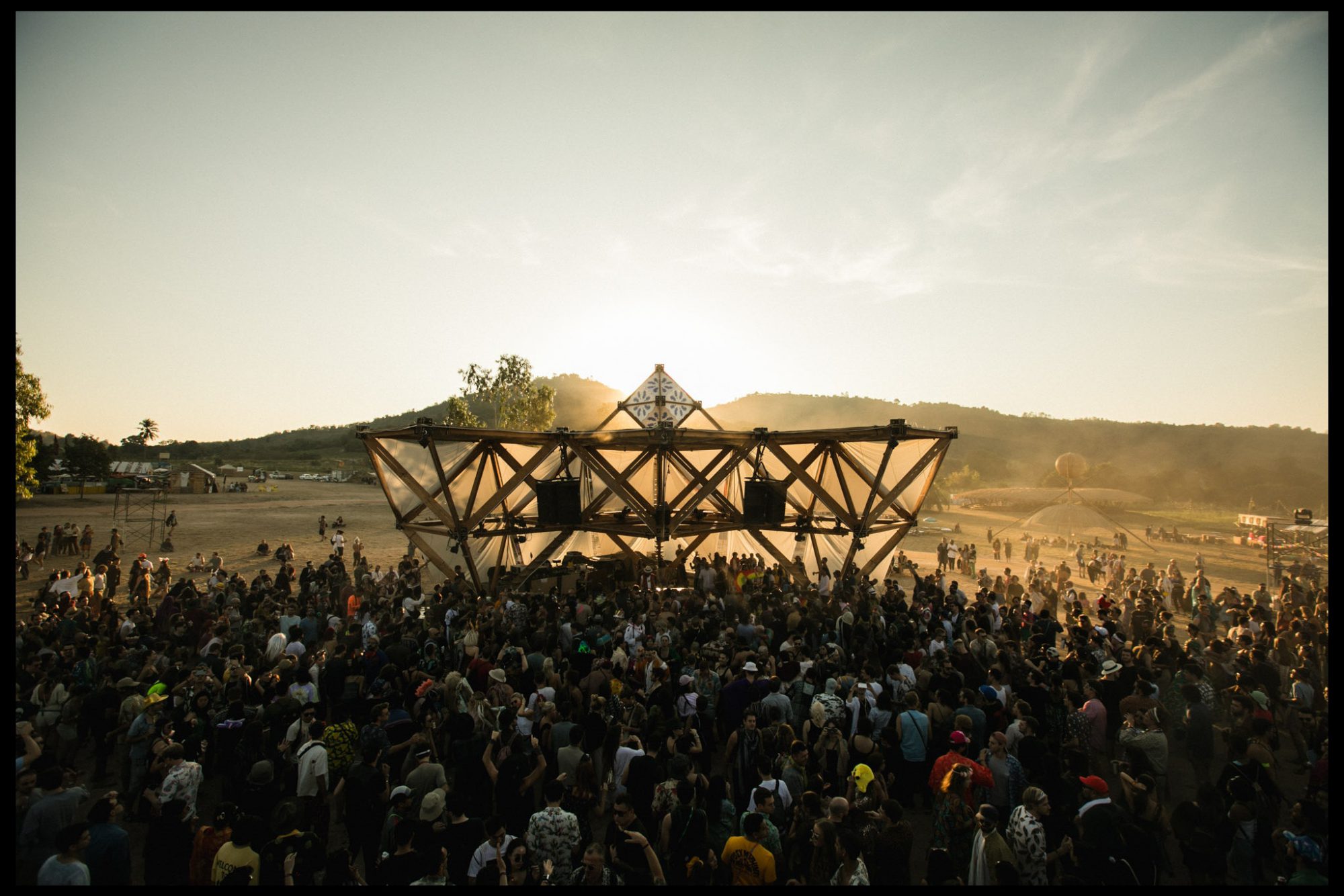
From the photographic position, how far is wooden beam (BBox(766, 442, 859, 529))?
15.6 meters

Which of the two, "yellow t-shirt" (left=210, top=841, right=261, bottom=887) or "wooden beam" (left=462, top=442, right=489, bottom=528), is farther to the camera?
"wooden beam" (left=462, top=442, right=489, bottom=528)

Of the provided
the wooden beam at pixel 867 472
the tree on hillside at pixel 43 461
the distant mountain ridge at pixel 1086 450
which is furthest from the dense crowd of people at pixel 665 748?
the tree on hillside at pixel 43 461

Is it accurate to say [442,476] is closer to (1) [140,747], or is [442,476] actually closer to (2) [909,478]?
(1) [140,747]

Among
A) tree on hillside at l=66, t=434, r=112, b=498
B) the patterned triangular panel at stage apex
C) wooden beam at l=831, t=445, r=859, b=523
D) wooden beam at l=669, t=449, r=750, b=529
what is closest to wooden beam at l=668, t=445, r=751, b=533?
wooden beam at l=669, t=449, r=750, b=529

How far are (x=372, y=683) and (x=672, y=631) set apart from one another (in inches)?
197

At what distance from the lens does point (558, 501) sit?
585 inches

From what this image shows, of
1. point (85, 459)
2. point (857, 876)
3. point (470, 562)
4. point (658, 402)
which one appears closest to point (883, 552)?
point (658, 402)

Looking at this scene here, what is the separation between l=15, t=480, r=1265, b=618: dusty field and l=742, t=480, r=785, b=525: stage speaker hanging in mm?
22463

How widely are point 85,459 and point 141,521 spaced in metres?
29.7

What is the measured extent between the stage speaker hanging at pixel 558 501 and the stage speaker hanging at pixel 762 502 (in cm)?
417

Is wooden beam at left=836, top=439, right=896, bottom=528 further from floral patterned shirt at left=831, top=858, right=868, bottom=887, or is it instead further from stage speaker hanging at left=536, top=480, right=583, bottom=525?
floral patterned shirt at left=831, top=858, right=868, bottom=887

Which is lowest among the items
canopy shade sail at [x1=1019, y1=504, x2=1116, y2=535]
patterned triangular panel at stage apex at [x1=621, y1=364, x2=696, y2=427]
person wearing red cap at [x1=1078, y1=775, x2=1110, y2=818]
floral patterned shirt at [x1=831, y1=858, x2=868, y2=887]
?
floral patterned shirt at [x1=831, y1=858, x2=868, y2=887]

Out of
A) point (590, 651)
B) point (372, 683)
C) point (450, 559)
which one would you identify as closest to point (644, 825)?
point (590, 651)

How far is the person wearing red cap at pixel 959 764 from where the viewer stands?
6.57 metres
